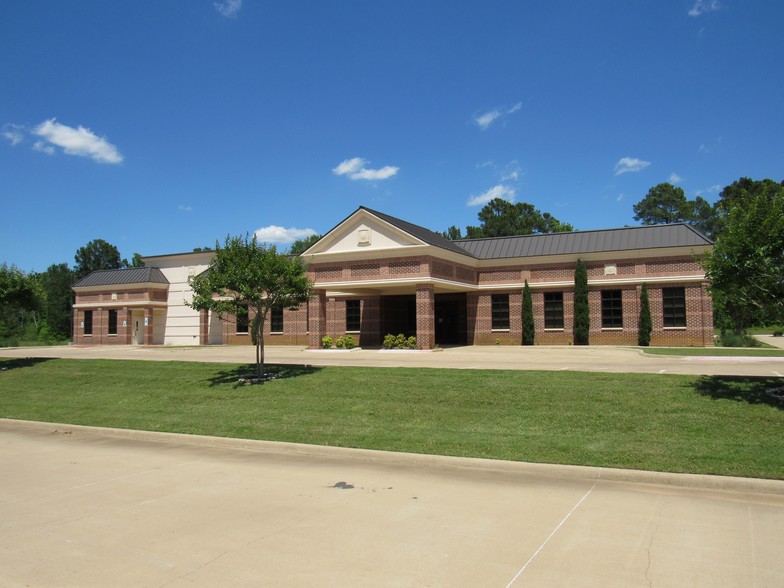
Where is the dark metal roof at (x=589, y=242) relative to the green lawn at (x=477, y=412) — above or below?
above

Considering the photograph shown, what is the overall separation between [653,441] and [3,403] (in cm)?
1744

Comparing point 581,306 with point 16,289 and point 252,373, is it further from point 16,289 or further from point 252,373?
point 16,289

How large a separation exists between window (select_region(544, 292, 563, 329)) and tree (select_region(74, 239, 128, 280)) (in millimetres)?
72521

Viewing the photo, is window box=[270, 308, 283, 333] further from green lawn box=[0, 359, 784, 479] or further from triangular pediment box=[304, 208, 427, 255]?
green lawn box=[0, 359, 784, 479]

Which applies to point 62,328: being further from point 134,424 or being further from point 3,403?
point 134,424

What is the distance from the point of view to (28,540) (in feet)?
18.5

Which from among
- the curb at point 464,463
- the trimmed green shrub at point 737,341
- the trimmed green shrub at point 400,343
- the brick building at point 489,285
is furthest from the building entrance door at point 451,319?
the curb at point 464,463

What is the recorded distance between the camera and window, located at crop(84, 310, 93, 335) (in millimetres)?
45625

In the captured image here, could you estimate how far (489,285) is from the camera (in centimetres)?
3319

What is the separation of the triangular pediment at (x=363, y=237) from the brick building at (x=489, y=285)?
0.05 m

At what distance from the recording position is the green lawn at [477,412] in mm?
8742

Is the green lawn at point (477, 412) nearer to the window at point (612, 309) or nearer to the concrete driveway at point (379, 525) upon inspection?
the concrete driveway at point (379, 525)

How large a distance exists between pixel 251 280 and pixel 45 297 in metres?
15.0

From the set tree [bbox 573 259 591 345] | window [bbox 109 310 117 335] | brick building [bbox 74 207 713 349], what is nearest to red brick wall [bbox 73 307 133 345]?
window [bbox 109 310 117 335]
